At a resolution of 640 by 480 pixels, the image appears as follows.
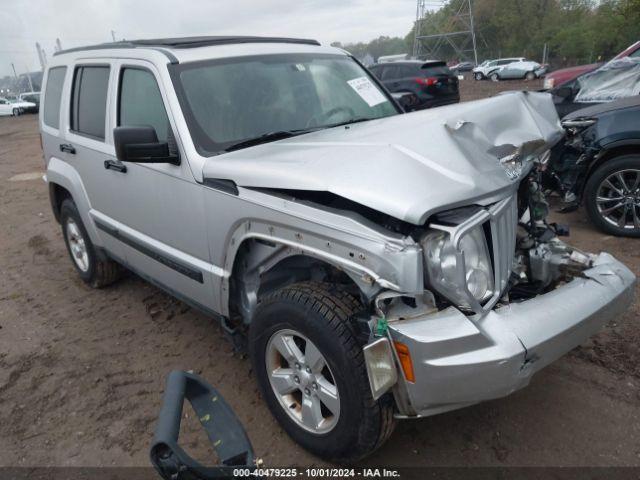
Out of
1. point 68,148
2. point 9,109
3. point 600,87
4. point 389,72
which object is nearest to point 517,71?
point 389,72

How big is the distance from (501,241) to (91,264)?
364 cm

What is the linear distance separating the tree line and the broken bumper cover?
143ft

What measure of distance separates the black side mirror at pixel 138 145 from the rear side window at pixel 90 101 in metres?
1.15

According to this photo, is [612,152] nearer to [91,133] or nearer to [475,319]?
[475,319]

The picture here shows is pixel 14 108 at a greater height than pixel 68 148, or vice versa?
pixel 68 148

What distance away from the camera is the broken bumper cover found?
1932mm

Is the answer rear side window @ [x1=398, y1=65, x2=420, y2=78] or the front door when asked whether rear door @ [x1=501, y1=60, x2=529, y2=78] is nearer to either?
rear side window @ [x1=398, y1=65, x2=420, y2=78]

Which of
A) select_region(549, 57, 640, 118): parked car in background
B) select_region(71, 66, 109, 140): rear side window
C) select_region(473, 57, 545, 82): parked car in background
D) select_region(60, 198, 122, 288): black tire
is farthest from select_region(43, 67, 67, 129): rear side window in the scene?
select_region(473, 57, 545, 82): parked car in background

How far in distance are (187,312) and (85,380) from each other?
3.20 feet

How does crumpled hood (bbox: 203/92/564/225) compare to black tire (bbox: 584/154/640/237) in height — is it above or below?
above

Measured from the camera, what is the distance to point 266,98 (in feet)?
10.6

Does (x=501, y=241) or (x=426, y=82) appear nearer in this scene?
(x=501, y=241)

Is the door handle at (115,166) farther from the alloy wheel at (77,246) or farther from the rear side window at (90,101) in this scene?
the alloy wheel at (77,246)

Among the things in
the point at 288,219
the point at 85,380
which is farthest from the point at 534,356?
the point at 85,380
